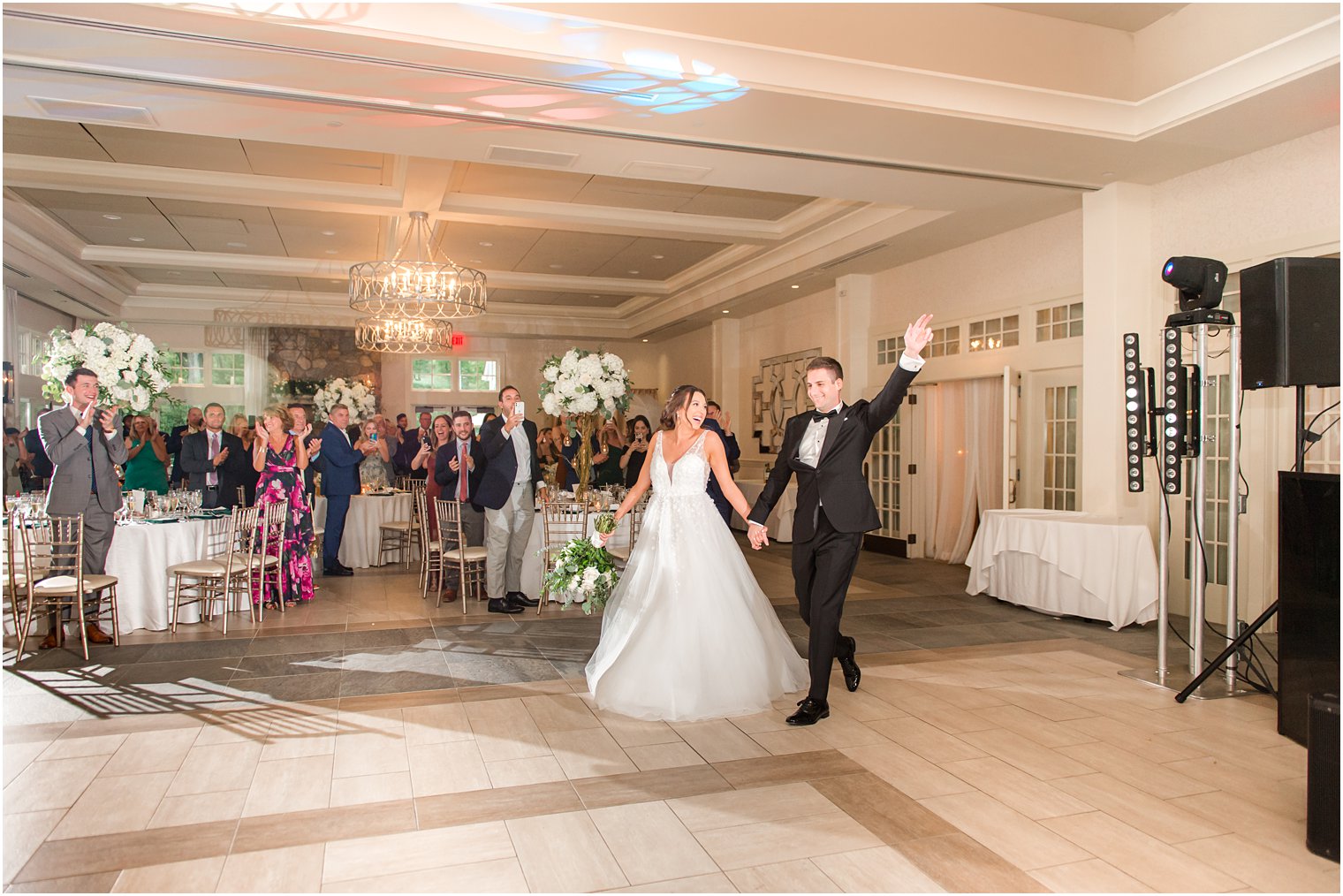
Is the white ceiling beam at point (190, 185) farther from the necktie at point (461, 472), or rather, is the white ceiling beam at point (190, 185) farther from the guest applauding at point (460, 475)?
the necktie at point (461, 472)

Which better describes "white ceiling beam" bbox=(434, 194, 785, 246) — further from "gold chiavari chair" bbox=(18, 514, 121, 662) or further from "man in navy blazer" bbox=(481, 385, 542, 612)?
"gold chiavari chair" bbox=(18, 514, 121, 662)

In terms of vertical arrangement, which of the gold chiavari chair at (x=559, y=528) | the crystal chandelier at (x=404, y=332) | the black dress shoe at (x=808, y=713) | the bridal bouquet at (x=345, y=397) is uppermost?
the crystal chandelier at (x=404, y=332)

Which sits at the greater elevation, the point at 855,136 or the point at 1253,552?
the point at 855,136

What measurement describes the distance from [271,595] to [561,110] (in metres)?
4.88

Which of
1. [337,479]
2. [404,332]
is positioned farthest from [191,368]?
[337,479]

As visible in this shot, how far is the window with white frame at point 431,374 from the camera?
58.6 feet

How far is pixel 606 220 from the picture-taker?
1056 cm

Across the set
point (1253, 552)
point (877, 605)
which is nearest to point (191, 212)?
point (877, 605)

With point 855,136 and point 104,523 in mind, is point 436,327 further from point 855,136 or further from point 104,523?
point 855,136

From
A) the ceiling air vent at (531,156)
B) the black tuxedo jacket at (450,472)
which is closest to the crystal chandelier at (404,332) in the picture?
the black tuxedo jacket at (450,472)

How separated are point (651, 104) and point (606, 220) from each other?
461cm

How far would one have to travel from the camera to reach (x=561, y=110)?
612cm

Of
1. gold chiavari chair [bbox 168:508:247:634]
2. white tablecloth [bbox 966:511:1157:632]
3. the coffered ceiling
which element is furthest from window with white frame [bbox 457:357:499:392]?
white tablecloth [bbox 966:511:1157:632]

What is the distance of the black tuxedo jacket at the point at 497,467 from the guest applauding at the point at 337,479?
2.70 meters
